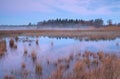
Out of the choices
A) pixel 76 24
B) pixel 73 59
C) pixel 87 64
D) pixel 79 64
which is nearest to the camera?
pixel 79 64

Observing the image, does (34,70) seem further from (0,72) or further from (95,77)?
(95,77)

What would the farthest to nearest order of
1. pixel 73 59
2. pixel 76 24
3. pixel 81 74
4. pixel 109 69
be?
1. pixel 76 24
2. pixel 73 59
3. pixel 109 69
4. pixel 81 74

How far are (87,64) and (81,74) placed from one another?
3.22 m

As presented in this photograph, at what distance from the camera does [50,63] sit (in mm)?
13367

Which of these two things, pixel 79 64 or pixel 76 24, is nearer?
pixel 79 64

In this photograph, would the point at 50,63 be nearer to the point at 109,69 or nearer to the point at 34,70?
the point at 34,70

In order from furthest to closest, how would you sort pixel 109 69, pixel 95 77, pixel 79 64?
pixel 79 64 → pixel 109 69 → pixel 95 77

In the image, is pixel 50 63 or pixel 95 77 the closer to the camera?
pixel 95 77

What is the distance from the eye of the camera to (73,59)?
579 inches

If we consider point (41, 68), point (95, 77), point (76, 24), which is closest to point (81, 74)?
point (95, 77)

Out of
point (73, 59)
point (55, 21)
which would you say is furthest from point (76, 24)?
point (73, 59)

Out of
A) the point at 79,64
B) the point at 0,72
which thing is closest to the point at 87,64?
the point at 79,64

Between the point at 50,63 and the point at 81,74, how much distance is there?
4048 mm

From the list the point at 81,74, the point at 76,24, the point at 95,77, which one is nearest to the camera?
the point at 95,77
